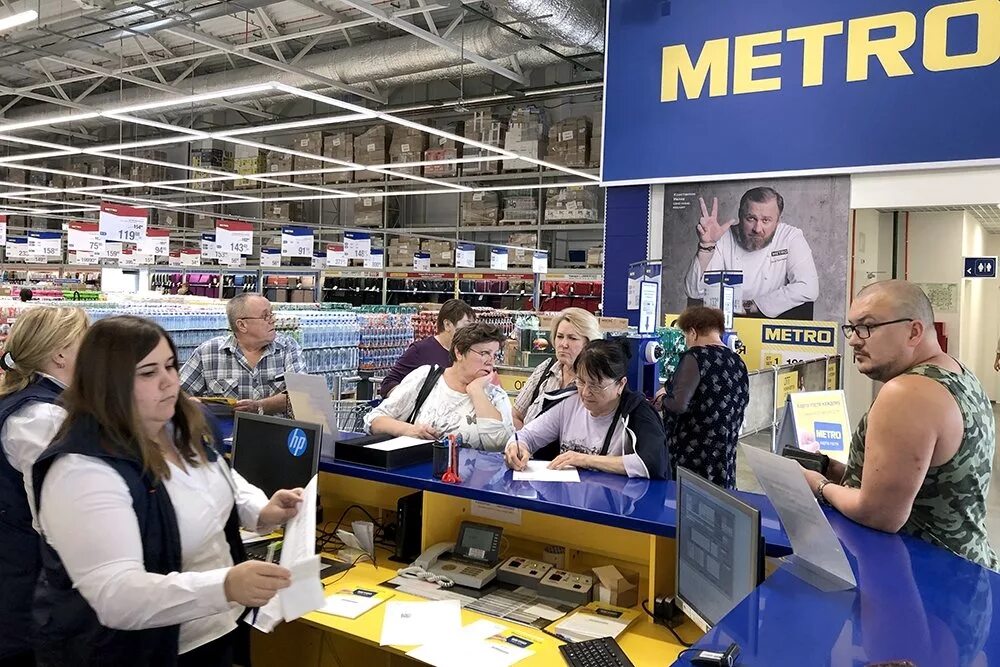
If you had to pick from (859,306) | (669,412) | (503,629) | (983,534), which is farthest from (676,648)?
(669,412)

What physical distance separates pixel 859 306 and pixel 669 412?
213 cm

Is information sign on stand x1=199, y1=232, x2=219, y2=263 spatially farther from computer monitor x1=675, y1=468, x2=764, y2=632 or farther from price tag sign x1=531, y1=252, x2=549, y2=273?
computer monitor x1=675, y1=468, x2=764, y2=632

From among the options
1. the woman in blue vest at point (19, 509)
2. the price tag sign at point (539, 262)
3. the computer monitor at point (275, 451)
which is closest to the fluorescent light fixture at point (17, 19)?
the woman in blue vest at point (19, 509)

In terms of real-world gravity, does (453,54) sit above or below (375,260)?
above

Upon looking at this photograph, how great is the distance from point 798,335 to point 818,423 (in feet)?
5.43

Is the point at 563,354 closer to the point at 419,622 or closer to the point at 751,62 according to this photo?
the point at 419,622

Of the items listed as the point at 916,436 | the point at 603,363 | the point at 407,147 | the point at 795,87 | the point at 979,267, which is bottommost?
the point at 916,436

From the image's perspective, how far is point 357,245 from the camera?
52.0ft

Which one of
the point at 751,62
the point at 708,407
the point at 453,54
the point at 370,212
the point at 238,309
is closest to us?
the point at 708,407

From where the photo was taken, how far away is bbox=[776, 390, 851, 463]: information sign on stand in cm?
516

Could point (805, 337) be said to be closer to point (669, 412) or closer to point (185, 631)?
point (669, 412)

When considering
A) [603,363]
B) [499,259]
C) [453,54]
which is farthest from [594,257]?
[603,363]

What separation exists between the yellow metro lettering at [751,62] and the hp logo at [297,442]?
16.4 ft

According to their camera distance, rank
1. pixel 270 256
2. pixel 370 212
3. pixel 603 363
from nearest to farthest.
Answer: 1. pixel 603 363
2. pixel 370 212
3. pixel 270 256
